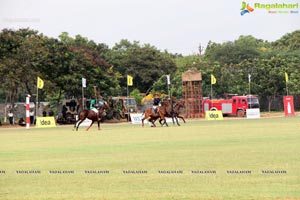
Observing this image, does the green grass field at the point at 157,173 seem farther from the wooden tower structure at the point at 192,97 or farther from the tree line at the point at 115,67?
the wooden tower structure at the point at 192,97

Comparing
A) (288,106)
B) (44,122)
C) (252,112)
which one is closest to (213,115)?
(252,112)

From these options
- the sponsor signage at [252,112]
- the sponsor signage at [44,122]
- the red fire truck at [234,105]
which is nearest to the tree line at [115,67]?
the sponsor signage at [44,122]

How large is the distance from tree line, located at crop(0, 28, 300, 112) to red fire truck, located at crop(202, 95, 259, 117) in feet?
27.2

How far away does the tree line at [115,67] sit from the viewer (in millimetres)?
56219

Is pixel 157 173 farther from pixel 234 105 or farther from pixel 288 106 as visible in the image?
pixel 234 105

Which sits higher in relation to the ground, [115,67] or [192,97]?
[115,67]

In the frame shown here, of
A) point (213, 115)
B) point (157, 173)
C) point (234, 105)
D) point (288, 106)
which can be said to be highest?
point (234, 105)

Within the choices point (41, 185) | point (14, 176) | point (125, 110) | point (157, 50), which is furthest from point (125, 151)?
point (157, 50)

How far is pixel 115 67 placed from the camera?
9225 centimetres

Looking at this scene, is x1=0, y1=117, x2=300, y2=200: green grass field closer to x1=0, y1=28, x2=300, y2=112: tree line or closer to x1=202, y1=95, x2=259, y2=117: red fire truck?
x1=0, y1=28, x2=300, y2=112: tree line

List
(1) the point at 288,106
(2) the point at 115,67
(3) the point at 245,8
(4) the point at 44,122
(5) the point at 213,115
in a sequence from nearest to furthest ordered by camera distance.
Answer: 1. (3) the point at 245,8
2. (4) the point at 44,122
3. (5) the point at 213,115
4. (1) the point at 288,106
5. (2) the point at 115,67

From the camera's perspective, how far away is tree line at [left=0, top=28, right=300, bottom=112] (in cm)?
5622

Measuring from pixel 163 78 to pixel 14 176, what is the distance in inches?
2631

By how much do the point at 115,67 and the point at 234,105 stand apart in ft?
100
